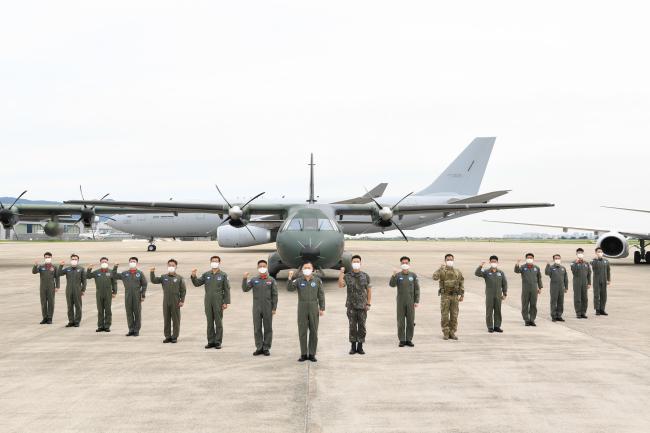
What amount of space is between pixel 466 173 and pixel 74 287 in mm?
43535

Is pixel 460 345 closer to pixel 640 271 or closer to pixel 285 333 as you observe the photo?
pixel 285 333

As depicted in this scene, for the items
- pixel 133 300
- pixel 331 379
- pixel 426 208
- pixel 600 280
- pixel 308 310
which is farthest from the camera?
pixel 426 208

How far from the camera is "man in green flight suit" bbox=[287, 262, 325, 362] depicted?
27.9 feet

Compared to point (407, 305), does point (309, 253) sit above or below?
above

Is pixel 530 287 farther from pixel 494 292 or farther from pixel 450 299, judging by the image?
pixel 450 299

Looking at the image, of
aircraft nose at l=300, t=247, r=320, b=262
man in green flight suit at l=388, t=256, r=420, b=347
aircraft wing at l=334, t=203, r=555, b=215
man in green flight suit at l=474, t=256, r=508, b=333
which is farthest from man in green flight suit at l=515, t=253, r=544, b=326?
aircraft wing at l=334, t=203, r=555, b=215

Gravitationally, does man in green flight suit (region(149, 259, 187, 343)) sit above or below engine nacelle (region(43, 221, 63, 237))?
below

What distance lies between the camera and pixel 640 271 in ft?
88.5

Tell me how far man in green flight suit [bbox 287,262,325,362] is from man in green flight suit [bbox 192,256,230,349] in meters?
1.47

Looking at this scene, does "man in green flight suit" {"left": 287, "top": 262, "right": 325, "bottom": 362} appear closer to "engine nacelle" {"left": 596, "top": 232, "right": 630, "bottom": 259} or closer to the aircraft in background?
"engine nacelle" {"left": 596, "top": 232, "right": 630, "bottom": 259}

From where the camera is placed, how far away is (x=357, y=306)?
9203 millimetres

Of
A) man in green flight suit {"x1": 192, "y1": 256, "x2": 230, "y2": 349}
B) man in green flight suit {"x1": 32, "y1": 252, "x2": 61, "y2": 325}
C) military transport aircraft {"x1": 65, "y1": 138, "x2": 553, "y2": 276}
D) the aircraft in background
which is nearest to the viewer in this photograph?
man in green flight suit {"x1": 192, "y1": 256, "x2": 230, "y2": 349}

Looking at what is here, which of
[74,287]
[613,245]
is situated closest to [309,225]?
[74,287]

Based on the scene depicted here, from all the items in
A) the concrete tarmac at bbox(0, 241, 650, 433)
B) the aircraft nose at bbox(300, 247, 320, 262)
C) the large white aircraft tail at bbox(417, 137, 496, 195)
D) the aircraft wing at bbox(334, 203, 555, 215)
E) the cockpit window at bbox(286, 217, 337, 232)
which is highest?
the large white aircraft tail at bbox(417, 137, 496, 195)
